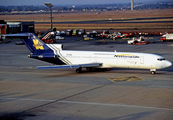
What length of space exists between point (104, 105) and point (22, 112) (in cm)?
783

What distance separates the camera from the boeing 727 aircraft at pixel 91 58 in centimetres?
3894

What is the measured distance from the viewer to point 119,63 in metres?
39.8

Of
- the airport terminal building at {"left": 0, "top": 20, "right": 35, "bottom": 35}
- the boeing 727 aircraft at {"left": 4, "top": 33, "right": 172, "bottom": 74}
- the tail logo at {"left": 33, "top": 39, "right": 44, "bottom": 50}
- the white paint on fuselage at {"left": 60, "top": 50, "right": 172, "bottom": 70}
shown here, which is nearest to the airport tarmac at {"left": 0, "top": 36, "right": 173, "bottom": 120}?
the boeing 727 aircraft at {"left": 4, "top": 33, "right": 172, "bottom": 74}

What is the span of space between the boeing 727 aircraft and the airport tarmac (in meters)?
1.42

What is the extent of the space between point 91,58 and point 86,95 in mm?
13409

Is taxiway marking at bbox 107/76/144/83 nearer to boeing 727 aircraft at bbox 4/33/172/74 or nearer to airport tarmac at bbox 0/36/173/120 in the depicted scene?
airport tarmac at bbox 0/36/173/120

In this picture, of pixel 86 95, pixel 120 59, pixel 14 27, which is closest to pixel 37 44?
pixel 120 59

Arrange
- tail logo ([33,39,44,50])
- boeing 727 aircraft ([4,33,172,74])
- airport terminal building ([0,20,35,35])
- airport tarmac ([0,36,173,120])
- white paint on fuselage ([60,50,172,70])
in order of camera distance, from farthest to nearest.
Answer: airport terminal building ([0,20,35,35])
tail logo ([33,39,44,50])
boeing 727 aircraft ([4,33,172,74])
white paint on fuselage ([60,50,172,70])
airport tarmac ([0,36,173,120])

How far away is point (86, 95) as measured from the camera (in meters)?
28.9

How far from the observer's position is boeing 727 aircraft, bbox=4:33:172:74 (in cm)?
3894

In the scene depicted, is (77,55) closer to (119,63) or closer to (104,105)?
(119,63)

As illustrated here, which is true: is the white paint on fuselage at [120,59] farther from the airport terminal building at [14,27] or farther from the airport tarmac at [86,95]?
the airport terminal building at [14,27]

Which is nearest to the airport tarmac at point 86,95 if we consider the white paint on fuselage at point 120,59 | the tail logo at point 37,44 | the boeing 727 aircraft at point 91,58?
the boeing 727 aircraft at point 91,58

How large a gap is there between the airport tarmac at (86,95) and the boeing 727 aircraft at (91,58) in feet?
4.65
